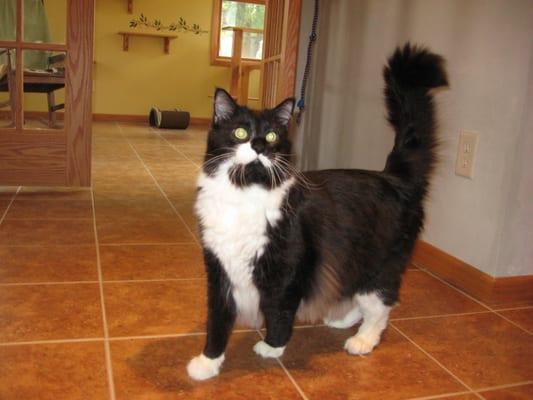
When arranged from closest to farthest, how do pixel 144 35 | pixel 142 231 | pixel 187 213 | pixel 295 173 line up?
1. pixel 295 173
2. pixel 142 231
3. pixel 187 213
4. pixel 144 35

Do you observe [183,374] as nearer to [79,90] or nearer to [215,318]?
[215,318]

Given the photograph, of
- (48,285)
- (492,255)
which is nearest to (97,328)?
(48,285)

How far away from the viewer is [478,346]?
1.44 m

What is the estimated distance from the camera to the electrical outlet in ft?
5.75

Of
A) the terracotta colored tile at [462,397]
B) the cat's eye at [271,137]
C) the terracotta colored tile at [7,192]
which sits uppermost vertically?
the cat's eye at [271,137]

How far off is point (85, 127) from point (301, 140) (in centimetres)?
121

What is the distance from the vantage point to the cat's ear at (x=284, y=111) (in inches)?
46.8

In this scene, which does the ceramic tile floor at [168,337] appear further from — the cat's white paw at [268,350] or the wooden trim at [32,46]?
the wooden trim at [32,46]

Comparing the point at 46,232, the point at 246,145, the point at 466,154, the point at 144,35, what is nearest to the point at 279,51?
the point at 466,154

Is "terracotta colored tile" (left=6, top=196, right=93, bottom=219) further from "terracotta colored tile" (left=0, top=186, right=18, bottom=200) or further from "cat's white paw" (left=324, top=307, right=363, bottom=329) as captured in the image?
"cat's white paw" (left=324, top=307, right=363, bottom=329)

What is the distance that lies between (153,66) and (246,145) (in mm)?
6349

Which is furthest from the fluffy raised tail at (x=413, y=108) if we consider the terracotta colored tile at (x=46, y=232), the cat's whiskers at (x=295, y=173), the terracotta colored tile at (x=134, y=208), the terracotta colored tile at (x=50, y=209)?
the terracotta colored tile at (x=50, y=209)

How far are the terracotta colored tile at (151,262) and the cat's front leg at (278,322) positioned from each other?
0.60 m

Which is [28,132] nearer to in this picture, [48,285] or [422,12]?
[48,285]
